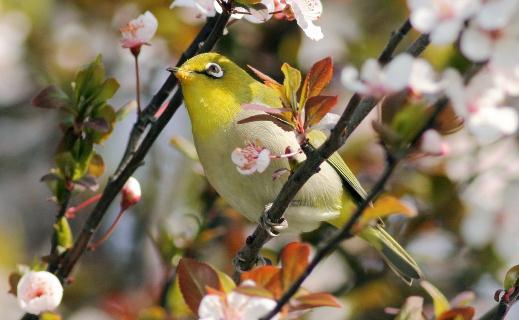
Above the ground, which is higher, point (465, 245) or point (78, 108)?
point (78, 108)

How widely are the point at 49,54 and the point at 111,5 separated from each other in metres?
0.37

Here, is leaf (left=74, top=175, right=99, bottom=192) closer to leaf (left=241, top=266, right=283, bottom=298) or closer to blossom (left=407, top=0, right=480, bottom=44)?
leaf (left=241, top=266, right=283, bottom=298)

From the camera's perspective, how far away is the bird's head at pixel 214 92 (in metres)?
2.29

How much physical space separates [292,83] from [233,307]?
1.35 feet

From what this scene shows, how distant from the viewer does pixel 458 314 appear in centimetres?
162

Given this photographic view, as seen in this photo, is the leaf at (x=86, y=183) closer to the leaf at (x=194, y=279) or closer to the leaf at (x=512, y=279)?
the leaf at (x=194, y=279)

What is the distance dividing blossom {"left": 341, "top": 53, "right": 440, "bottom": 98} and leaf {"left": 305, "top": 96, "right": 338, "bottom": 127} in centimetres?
28

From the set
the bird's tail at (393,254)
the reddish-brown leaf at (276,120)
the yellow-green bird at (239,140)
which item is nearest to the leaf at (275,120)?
the reddish-brown leaf at (276,120)

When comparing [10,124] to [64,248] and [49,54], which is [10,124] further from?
[64,248]

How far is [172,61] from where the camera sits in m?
3.72

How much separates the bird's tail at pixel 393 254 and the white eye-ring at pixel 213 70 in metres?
0.60

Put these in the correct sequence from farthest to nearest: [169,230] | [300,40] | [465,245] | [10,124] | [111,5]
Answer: [10,124] → [111,5] → [300,40] → [465,245] → [169,230]

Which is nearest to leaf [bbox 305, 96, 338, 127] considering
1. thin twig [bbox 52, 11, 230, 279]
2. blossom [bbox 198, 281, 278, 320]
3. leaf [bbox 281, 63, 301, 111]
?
leaf [bbox 281, 63, 301, 111]

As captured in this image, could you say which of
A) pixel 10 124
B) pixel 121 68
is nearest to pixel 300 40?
pixel 121 68
